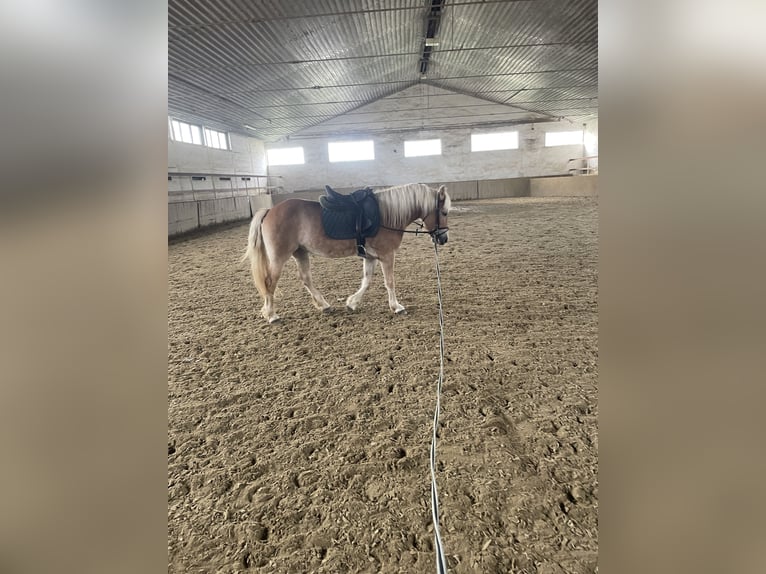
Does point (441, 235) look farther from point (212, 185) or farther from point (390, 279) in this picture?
point (212, 185)

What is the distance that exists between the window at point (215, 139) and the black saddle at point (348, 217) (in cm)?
1258

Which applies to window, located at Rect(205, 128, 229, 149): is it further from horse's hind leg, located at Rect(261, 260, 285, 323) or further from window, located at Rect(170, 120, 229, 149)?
horse's hind leg, located at Rect(261, 260, 285, 323)

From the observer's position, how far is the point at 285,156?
18.9m

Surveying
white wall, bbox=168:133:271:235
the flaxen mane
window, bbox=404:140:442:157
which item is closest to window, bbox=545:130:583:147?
window, bbox=404:140:442:157

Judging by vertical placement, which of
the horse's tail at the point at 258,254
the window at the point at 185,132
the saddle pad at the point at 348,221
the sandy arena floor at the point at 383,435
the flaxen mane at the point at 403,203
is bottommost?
the sandy arena floor at the point at 383,435

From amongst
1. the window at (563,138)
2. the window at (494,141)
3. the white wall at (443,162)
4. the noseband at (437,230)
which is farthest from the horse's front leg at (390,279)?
the window at (563,138)

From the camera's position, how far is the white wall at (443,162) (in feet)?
58.9

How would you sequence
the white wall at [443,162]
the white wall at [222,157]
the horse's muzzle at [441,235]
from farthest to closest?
1. the white wall at [443,162]
2. the white wall at [222,157]
3. the horse's muzzle at [441,235]

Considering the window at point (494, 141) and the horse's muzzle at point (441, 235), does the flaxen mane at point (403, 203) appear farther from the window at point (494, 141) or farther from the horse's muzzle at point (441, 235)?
the window at point (494, 141)

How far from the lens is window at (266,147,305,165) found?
1870cm

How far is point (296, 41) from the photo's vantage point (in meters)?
8.47

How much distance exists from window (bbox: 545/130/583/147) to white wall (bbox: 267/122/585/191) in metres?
0.22
